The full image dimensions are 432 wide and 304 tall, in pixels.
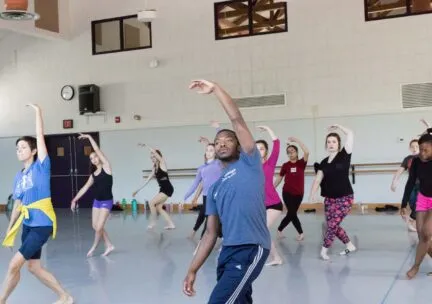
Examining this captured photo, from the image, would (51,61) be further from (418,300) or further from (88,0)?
(418,300)

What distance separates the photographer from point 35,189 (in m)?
4.38

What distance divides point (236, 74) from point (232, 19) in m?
1.42

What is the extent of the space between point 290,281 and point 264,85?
8.17 meters

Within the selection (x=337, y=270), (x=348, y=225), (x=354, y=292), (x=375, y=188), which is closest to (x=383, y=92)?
(x=375, y=188)

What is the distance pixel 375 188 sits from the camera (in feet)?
40.2

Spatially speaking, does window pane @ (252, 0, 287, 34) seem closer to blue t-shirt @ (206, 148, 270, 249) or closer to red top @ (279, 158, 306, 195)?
red top @ (279, 158, 306, 195)

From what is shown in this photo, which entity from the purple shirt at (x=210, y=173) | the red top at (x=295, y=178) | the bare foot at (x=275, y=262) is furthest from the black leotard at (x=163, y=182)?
the bare foot at (x=275, y=262)

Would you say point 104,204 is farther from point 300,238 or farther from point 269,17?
point 269,17

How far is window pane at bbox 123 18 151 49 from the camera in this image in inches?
561

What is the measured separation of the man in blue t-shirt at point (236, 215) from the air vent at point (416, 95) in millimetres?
9782

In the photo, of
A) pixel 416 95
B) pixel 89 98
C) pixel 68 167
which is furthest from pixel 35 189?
pixel 68 167

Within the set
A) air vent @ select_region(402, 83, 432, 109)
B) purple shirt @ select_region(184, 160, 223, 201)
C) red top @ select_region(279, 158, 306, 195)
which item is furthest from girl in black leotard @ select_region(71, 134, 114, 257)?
air vent @ select_region(402, 83, 432, 109)

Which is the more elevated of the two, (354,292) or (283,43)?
(283,43)

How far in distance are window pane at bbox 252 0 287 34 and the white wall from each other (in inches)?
8.8
